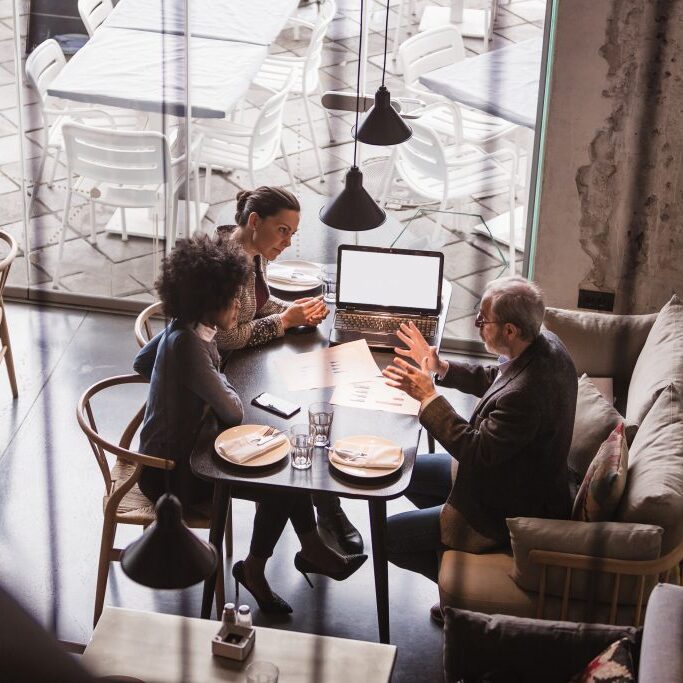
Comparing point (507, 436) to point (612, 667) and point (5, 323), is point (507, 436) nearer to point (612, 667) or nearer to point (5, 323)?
point (612, 667)

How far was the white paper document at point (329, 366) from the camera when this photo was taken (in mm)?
3441

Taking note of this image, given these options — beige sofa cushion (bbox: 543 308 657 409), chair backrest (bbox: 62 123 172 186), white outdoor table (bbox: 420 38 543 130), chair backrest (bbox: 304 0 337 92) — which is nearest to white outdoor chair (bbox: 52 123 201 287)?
chair backrest (bbox: 62 123 172 186)

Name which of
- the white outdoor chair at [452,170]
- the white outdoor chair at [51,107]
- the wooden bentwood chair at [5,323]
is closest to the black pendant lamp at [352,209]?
the white outdoor chair at [452,170]

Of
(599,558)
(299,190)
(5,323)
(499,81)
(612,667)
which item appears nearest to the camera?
(612,667)

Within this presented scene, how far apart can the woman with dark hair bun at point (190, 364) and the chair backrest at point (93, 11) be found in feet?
6.80

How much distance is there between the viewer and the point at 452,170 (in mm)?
4770

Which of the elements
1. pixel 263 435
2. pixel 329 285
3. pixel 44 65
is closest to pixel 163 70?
pixel 44 65

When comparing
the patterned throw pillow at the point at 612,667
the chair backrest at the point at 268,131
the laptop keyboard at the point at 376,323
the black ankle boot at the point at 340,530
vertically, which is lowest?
the black ankle boot at the point at 340,530

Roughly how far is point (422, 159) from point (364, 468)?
7.19 feet

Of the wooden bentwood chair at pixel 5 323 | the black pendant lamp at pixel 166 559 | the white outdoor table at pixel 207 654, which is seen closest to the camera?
the black pendant lamp at pixel 166 559

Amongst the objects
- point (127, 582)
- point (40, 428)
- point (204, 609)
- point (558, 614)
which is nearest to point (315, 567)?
point (204, 609)

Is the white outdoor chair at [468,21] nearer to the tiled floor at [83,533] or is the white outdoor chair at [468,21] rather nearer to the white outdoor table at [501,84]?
the white outdoor table at [501,84]

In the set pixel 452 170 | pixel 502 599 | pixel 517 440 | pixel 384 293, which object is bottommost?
pixel 502 599

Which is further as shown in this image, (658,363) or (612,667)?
(658,363)
